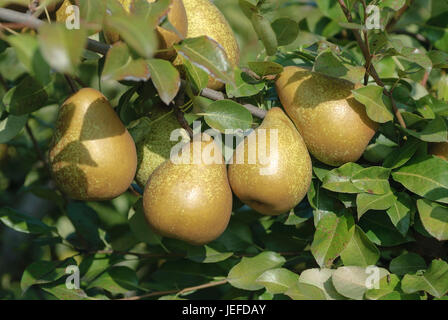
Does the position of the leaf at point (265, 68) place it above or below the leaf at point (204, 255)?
above

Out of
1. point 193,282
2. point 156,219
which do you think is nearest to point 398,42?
point 156,219

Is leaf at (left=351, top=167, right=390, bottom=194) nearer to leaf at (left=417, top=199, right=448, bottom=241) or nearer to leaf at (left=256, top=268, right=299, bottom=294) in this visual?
leaf at (left=417, top=199, right=448, bottom=241)

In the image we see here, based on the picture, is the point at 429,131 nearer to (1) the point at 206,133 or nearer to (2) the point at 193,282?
(1) the point at 206,133

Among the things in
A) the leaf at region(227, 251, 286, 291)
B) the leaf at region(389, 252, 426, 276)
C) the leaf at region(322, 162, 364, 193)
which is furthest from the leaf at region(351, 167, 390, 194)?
the leaf at region(227, 251, 286, 291)

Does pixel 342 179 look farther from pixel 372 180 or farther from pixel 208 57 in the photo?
pixel 208 57

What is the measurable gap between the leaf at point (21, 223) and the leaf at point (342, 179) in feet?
2.01

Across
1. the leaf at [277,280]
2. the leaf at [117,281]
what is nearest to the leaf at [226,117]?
the leaf at [277,280]

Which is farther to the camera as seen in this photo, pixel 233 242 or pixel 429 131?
pixel 233 242

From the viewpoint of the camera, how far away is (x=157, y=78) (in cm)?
72

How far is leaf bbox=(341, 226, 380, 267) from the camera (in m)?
0.91

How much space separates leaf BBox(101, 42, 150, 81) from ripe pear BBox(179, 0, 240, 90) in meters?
0.23

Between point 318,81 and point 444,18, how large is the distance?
54cm

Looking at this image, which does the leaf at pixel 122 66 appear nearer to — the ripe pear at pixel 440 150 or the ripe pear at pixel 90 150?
the ripe pear at pixel 90 150

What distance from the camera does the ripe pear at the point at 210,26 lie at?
921mm
